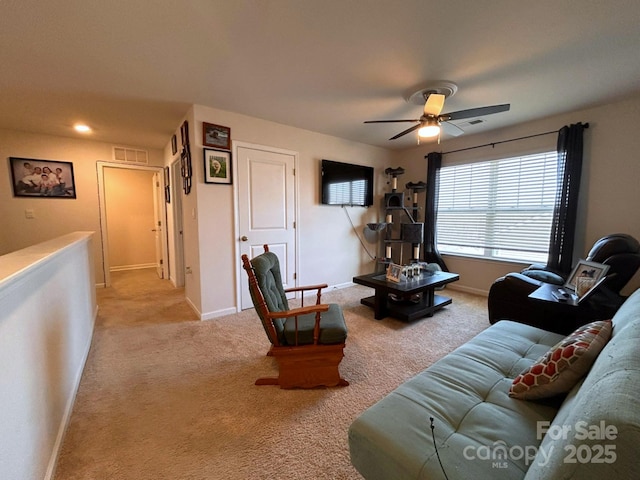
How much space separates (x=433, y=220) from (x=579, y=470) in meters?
4.21

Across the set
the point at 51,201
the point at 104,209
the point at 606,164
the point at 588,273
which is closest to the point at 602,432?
the point at 588,273

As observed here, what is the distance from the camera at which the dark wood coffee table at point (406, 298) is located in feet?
9.12

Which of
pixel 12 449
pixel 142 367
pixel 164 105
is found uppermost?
pixel 164 105

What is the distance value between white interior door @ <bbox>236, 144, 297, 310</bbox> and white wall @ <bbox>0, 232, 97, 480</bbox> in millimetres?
1719

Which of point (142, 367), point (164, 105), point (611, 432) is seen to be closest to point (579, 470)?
point (611, 432)

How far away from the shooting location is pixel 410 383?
1211mm

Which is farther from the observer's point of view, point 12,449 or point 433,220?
point 433,220

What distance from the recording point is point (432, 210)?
14.6ft

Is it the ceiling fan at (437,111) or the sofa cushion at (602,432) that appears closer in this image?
the sofa cushion at (602,432)

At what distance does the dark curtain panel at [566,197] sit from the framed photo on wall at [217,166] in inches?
159

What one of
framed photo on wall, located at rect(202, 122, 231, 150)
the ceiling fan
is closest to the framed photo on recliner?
the ceiling fan

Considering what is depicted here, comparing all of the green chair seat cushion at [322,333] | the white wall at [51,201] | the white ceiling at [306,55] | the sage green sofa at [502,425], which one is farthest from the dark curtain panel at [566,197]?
the white wall at [51,201]

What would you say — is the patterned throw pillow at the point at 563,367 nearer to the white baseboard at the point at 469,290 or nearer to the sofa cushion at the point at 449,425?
the sofa cushion at the point at 449,425

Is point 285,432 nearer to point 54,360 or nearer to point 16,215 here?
point 54,360
